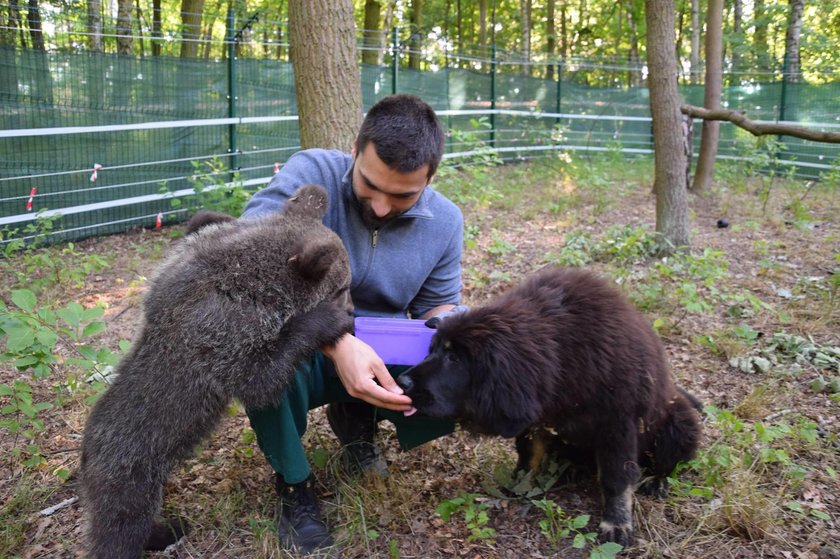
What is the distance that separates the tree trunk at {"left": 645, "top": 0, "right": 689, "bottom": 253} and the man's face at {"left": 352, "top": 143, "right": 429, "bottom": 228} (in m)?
5.22

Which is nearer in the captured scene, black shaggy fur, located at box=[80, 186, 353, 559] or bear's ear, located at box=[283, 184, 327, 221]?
black shaggy fur, located at box=[80, 186, 353, 559]

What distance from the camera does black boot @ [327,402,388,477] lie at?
3.80 m

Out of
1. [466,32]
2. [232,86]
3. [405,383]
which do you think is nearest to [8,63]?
[232,86]

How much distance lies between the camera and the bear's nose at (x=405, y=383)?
2.98 m

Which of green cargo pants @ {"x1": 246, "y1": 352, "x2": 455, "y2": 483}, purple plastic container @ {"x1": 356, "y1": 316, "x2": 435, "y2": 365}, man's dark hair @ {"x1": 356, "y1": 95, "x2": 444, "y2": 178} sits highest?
man's dark hair @ {"x1": 356, "y1": 95, "x2": 444, "y2": 178}

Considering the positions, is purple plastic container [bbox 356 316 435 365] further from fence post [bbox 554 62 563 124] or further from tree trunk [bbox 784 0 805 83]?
tree trunk [bbox 784 0 805 83]

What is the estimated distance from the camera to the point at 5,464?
12.6 ft

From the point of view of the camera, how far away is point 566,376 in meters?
3.08

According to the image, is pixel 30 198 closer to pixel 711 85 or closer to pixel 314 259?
pixel 314 259

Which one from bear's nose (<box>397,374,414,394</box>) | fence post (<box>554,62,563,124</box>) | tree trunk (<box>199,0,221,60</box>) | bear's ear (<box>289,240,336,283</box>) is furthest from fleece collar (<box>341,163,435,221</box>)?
fence post (<box>554,62,563,124</box>)

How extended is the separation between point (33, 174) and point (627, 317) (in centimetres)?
830

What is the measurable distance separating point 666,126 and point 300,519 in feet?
21.8

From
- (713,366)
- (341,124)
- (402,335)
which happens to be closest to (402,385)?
(402,335)

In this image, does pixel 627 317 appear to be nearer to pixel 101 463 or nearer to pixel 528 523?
pixel 528 523
